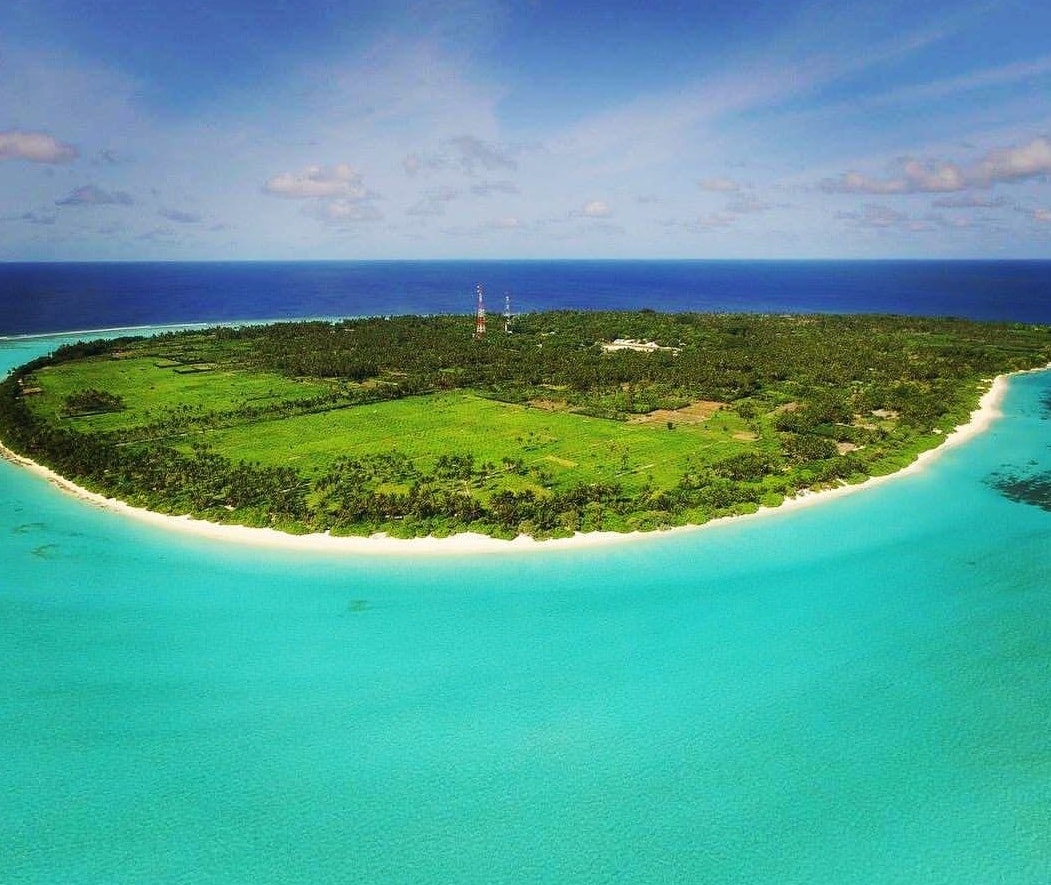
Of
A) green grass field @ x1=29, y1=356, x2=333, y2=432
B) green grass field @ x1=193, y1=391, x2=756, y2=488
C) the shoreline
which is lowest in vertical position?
the shoreline

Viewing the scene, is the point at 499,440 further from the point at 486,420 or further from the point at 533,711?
the point at 533,711

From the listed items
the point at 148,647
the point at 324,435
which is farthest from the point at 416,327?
the point at 148,647

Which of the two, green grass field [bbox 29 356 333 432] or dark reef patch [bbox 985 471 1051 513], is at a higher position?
green grass field [bbox 29 356 333 432]

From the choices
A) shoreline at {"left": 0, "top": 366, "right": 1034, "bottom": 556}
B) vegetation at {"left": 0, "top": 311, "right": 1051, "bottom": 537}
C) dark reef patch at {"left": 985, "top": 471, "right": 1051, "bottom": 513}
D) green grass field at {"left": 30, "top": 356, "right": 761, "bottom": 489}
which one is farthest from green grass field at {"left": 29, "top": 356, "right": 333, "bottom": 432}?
dark reef patch at {"left": 985, "top": 471, "right": 1051, "bottom": 513}

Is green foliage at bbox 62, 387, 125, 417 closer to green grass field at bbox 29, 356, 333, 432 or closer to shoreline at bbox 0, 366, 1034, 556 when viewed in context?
green grass field at bbox 29, 356, 333, 432

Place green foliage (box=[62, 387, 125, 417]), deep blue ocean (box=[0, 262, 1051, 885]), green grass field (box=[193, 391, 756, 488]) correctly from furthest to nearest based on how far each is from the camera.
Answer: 1. green foliage (box=[62, 387, 125, 417])
2. green grass field (box=[193, 391, 756, 488])
3. deep blue ocean (box=[0, 262, 1051, 885])

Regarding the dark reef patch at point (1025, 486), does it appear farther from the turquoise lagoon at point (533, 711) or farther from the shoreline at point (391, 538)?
the shoreline at point (391, 538)

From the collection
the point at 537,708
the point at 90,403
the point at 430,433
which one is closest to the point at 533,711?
the point at 537,708
